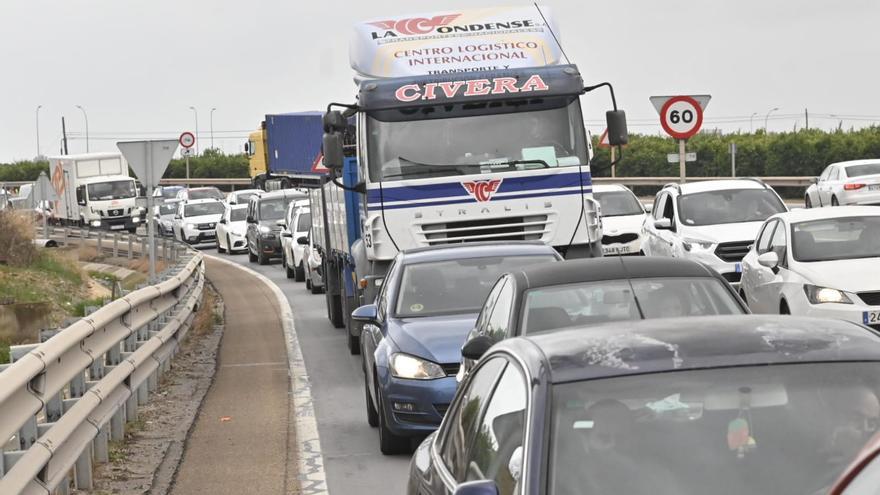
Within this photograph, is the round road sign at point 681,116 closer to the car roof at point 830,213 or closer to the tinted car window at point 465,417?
the car roof at point 830,213

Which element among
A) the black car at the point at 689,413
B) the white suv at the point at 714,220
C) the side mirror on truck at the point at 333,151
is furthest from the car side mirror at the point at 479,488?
the white suv at the point at 714,220

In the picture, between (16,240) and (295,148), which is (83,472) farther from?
(16,240)

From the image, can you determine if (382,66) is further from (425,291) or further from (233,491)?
(233,491)

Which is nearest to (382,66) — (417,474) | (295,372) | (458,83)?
(458,83)

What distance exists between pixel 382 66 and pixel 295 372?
3.55m

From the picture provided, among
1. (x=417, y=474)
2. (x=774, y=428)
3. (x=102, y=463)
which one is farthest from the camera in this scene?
(x=102, y=463)

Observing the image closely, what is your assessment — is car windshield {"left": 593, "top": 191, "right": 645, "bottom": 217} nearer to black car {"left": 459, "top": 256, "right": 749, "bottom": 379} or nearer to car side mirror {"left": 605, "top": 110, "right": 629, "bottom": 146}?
car side mirror {"left": 605, "top": 110, "right": 629, "bottom": 146}

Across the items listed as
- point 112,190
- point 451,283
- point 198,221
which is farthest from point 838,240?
point 112,190

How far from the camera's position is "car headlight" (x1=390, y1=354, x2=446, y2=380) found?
11.5 metres

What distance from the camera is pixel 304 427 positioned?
1329 cm

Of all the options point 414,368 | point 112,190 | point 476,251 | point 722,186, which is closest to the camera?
point 414,368

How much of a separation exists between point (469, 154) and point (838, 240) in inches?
154

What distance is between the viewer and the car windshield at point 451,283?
13031mm

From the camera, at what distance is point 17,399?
7902 mm
